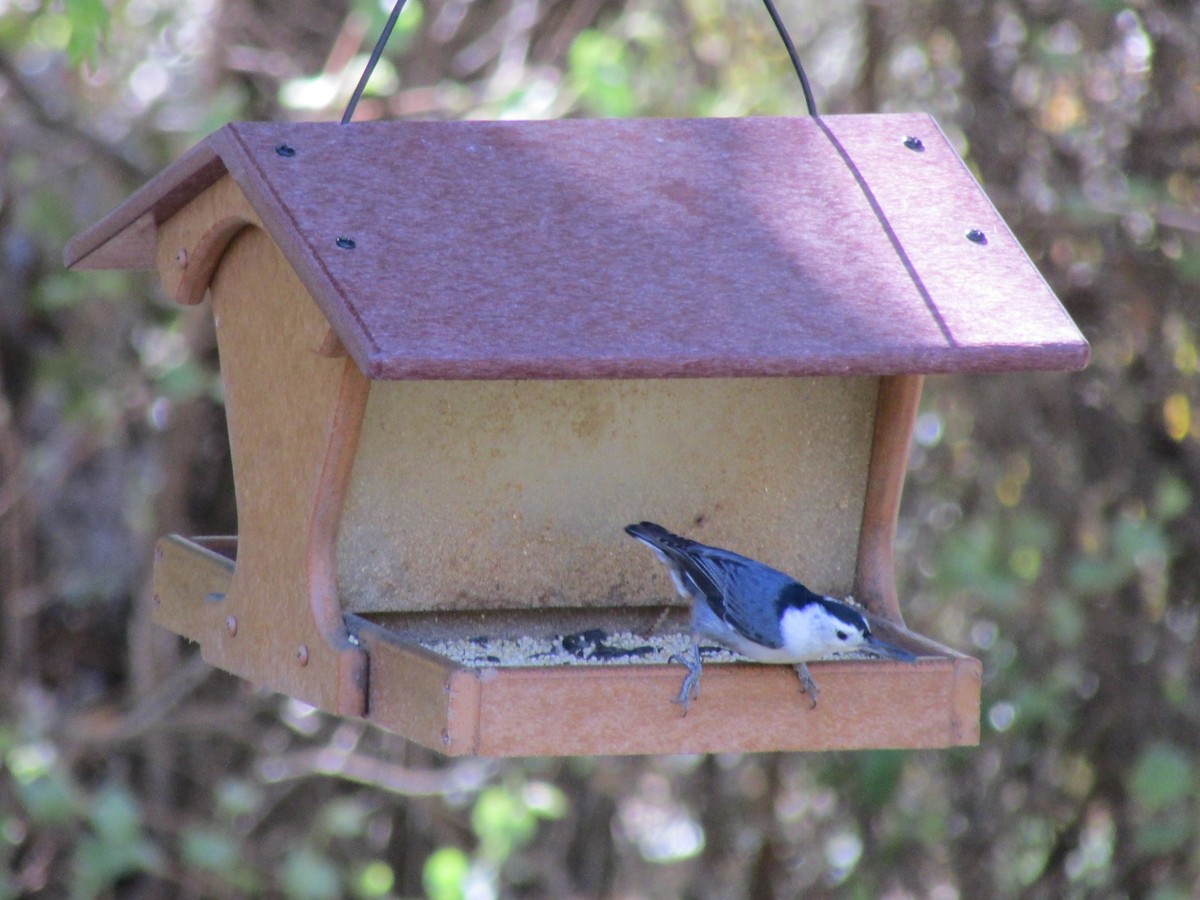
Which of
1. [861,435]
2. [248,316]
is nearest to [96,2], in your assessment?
[248,316]

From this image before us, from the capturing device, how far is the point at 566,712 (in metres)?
2.29

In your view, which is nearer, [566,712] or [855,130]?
[566,712]

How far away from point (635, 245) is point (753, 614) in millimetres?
583

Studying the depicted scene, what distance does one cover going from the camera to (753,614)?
2.52 metres

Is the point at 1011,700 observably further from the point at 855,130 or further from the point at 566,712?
the point at 566,712

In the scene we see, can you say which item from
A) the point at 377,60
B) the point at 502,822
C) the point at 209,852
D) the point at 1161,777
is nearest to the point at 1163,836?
the point at 1161,777

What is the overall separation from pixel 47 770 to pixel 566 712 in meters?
2.82

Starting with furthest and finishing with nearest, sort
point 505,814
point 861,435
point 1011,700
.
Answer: point 1011,700
point 505,814
point 861,435

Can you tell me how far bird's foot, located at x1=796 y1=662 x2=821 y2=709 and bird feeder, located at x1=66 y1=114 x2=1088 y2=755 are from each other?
0.08ft

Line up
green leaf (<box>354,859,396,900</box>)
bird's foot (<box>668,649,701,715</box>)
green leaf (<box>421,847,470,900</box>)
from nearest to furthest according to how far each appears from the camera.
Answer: bird's foot (<box>668,649,701,715</box>)
green leaf (<box>421,847,470,900</box>)
green leaf (<box>354,859,396,900</box>)

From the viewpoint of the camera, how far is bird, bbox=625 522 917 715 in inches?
96.4

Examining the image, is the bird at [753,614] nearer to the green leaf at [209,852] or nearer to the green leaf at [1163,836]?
the green leaf at [209,852]

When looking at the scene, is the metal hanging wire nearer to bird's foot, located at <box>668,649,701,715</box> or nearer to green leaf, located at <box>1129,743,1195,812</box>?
bird's foot, located at <box>668,649,701,715</box>

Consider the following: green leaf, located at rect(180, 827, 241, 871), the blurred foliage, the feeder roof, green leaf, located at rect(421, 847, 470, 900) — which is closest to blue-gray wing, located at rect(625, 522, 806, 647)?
the feeder roof
